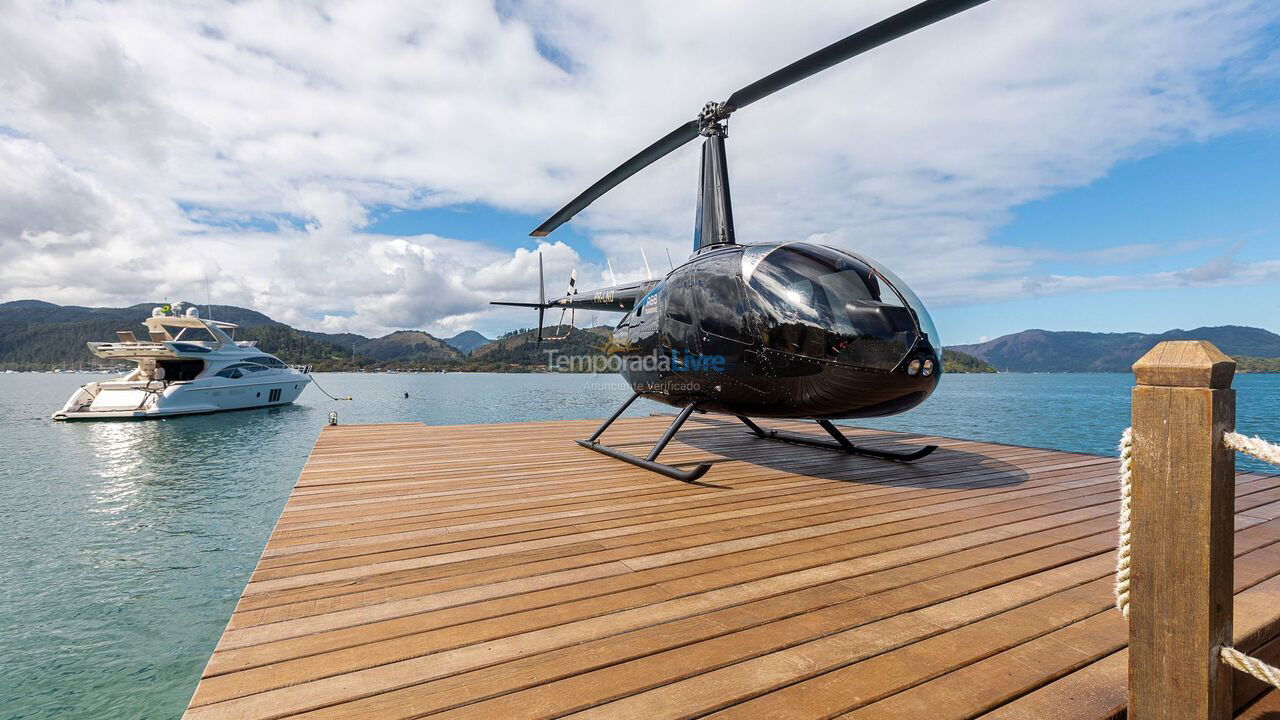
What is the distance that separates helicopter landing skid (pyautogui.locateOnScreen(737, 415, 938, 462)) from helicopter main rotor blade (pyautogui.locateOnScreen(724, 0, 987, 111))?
3.29m

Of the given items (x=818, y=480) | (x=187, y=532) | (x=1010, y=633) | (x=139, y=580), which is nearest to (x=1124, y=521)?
(x=1010, y=633)

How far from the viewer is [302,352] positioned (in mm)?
91125

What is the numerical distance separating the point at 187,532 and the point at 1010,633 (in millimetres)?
11203

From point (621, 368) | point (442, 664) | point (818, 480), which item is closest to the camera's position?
point (442, 664)

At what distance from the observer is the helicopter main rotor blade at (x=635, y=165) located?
6.61 meters

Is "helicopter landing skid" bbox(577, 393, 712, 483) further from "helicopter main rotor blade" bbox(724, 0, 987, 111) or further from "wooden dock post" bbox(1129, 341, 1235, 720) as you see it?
"helicopter main rotor blade" bbox(724, 0, 987, 111)

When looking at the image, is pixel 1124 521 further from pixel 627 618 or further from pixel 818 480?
pixel 818 480

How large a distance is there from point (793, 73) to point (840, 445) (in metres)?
3.83

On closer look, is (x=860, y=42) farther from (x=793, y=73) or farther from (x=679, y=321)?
(x=679, y=321)

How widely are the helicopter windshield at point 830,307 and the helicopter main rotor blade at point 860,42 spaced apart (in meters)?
1.87

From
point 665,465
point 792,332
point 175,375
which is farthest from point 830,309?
point 175,375

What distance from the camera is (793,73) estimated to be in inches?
207

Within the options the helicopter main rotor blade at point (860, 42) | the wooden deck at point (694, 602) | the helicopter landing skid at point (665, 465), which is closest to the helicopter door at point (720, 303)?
the helicopter landing skid at point (665, 465)

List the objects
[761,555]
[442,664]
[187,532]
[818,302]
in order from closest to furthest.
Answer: [442,664] < [761,555] < [818,302] < [187,532]
